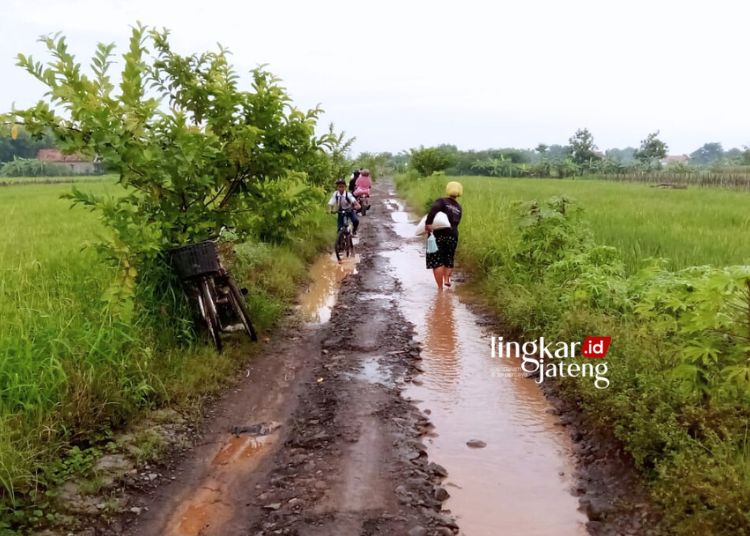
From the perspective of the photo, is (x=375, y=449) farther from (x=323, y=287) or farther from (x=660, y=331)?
(x=323, y=287)

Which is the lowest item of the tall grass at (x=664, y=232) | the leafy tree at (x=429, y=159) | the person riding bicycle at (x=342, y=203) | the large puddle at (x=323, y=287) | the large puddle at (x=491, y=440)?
the large puddle at (x=491, y=440)

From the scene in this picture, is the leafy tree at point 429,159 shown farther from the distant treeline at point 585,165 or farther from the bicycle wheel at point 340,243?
the bicycle wheel at point 340,243

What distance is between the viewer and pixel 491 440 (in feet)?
14.6

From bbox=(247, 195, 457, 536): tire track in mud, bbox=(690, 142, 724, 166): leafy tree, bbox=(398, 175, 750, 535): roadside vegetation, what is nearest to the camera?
bbox=(398, 175, 750, 535): roadside vegetation

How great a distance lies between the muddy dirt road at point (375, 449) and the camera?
3.42 m

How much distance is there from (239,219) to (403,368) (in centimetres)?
256

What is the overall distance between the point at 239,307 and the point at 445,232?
155 inches

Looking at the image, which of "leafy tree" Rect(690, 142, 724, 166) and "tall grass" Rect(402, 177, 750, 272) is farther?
"leafy tree" Rect(690, 142, 724, 166)

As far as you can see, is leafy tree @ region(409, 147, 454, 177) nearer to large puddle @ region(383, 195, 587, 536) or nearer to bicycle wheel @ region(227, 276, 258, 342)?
large puddle @ region(383, 195, 587, 536)

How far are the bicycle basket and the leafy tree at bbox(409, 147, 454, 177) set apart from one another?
105ft

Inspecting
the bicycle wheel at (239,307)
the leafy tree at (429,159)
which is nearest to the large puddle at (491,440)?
the bicycle wheel at (239,307)

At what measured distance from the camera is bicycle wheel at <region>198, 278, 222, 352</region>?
5.65 meters

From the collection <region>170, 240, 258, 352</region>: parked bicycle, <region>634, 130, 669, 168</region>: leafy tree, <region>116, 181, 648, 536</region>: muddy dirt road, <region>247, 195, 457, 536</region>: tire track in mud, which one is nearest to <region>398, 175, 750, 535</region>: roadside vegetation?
<region>116, 181, 648, 536</region>: muddy dirt road

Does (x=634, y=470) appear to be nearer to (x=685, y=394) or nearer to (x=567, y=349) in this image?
(x=685, y=394)
